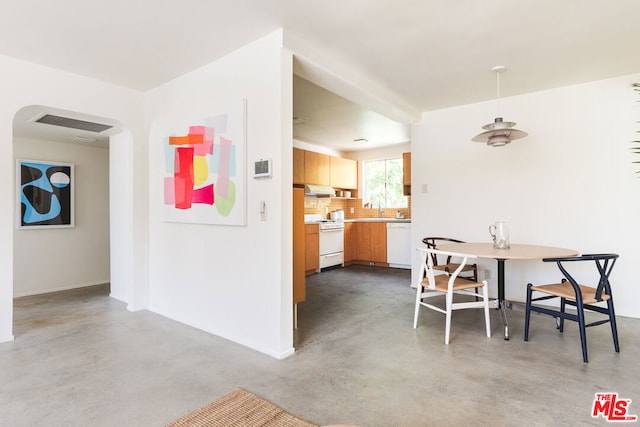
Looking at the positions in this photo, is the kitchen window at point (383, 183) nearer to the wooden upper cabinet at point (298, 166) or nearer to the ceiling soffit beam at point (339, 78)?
the wooden upper cabinet at point (298, 166)

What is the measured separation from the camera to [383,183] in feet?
24.4

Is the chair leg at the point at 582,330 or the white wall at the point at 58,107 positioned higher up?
the white wall at the point at 58,107

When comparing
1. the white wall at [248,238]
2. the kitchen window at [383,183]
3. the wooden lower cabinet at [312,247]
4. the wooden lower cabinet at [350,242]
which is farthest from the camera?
the kitchen window at [383,183]

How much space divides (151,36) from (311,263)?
163 inches

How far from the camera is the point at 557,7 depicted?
7.38 ft

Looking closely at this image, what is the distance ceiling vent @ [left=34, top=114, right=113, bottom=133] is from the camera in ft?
11.6

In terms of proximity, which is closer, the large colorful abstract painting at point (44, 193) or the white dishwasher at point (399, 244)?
the large colorful abstract painting at point (44, 193)

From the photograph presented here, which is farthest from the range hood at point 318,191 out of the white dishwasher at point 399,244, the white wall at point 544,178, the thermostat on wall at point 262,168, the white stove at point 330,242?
the thermostat on wall at point 262,168

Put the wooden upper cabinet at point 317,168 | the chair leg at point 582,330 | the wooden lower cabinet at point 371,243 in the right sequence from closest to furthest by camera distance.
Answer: the chair leg at point 582,330 → the wooden upper cabinet at point 317,168 → the wooden lower cabinet at point 371,243

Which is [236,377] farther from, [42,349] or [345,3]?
[345,3]

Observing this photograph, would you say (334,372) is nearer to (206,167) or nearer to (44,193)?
(206,167)

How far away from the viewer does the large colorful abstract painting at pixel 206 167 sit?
2.81m

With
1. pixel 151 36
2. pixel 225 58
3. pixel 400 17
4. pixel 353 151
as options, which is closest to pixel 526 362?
pixel 400 17

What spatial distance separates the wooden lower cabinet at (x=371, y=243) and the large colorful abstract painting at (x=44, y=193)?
489 cm
